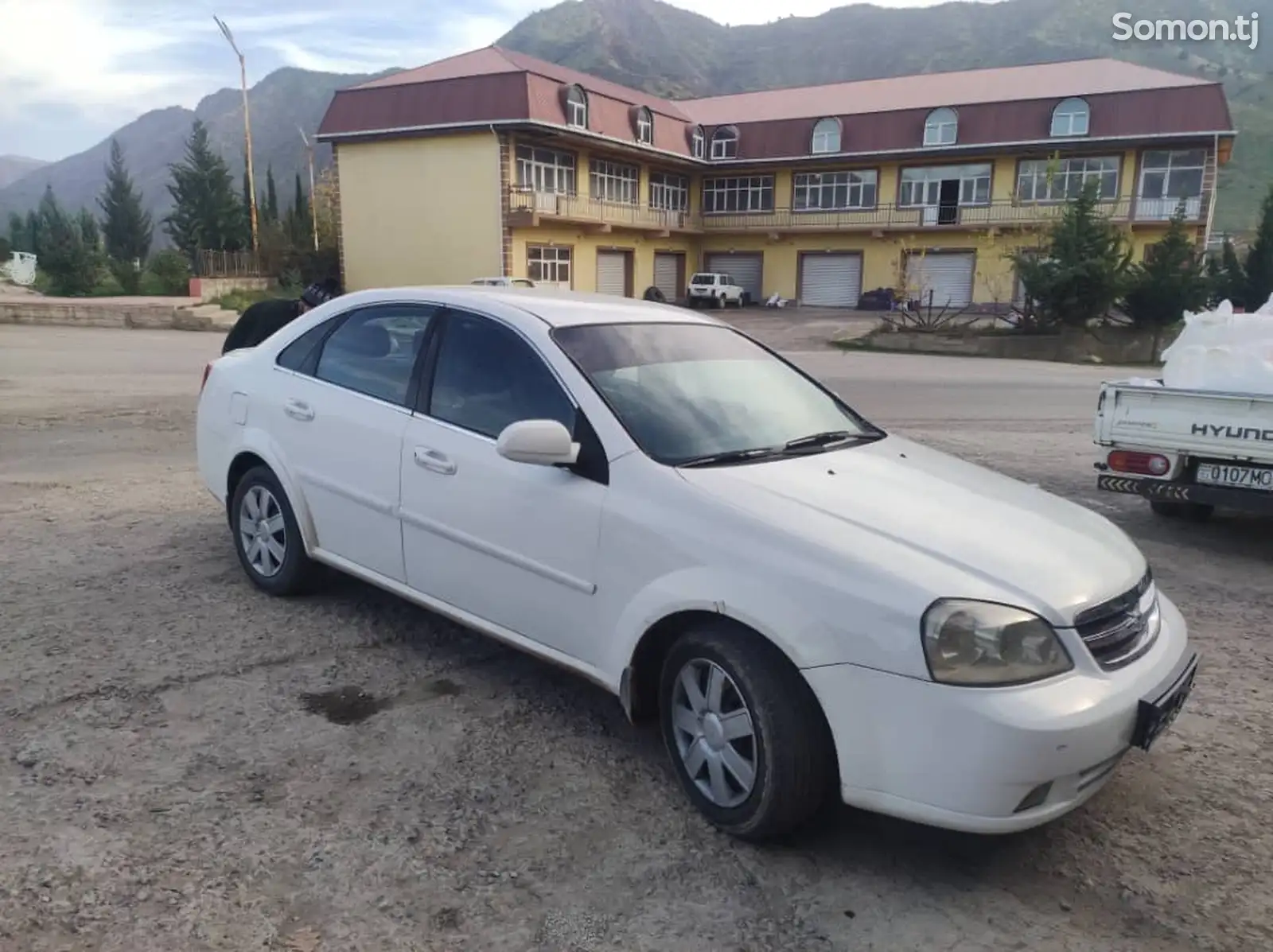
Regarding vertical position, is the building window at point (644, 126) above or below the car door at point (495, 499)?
above

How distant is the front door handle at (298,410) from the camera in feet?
15.4

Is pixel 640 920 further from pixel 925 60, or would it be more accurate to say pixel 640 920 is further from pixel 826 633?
pixel 925 60

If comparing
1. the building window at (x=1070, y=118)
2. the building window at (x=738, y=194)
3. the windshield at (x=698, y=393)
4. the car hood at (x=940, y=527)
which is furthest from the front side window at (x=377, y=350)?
the building window at (x=738, y=194)

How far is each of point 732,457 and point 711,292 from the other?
4046 cm

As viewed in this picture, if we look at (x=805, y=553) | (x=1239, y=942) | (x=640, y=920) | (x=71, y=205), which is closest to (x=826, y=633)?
(x=805, y=553)

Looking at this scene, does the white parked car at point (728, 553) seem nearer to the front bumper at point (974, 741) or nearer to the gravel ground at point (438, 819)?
the front bumper at point (974, 741)

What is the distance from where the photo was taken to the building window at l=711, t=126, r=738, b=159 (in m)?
46.1

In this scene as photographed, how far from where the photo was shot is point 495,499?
3752 millimetres

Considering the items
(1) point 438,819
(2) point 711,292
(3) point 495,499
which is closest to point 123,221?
(2) point 711,292

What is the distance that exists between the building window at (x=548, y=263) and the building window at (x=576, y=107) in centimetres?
463

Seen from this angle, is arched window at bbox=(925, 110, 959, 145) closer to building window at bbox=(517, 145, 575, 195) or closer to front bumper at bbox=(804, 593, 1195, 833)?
building window at bbox=(517, 145, 575, 195)

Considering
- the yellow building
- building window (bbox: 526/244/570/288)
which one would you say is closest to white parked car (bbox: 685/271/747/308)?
the yellow building

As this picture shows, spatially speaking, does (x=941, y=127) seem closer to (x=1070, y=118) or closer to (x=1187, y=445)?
(x=1070, y=118)

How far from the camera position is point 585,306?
432cm
